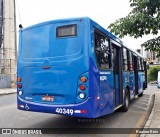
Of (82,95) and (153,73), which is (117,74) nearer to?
(82,95)

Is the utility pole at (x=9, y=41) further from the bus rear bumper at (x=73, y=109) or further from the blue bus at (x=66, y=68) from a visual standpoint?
the bus rear bumper at (x=73, y=109)

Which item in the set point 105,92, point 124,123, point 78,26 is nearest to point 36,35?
point 78,26

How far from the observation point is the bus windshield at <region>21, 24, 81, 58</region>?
6910 millimetres

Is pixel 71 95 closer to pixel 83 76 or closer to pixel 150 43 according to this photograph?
pixel 83 76

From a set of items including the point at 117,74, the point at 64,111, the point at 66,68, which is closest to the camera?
the point at 64,111

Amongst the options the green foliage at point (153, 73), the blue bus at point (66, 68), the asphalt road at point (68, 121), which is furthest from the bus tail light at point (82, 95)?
the green foliage at point (153, 73)

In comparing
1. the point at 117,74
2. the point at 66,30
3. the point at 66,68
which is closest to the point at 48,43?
the point at 66,30

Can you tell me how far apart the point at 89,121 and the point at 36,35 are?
331 centimetres

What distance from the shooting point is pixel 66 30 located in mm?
7090

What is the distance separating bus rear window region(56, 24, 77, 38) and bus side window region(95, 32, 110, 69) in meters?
0.65

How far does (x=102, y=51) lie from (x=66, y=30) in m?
1.20

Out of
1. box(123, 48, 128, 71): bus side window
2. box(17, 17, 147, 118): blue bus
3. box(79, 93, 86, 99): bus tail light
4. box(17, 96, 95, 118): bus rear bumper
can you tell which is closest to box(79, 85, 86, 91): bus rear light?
box(17, 17, 147, 118): blue bus

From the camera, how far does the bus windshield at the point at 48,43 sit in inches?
272

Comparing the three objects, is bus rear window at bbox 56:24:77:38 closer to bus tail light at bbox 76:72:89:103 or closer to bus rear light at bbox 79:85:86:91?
bus tail light at bbox 76:72:89:103
